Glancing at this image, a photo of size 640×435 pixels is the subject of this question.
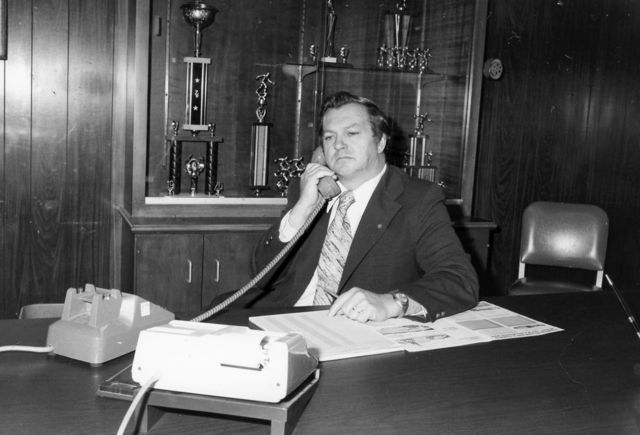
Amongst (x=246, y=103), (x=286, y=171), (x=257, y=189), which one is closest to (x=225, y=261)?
(x=257, y=189)

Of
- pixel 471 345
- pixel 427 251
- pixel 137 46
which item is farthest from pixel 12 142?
pixel 471 345

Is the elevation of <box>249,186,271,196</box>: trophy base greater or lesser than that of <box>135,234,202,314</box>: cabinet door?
greater

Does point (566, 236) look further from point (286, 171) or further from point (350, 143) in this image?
point (350, 143)

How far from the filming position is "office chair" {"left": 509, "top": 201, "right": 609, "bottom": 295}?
3.63 metres

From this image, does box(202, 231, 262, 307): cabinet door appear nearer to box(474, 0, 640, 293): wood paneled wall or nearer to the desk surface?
the desk surface

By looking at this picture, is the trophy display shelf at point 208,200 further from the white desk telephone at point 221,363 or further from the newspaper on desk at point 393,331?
the white desk telephone at point 221,363

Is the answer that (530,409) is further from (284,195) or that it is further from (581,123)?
(581,123)

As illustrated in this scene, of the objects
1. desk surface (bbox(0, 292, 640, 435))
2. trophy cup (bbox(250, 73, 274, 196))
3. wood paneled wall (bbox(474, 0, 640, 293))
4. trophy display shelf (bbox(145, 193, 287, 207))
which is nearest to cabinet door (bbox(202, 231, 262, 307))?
trophy display shelf (bbox(145, 193, 287, 207))

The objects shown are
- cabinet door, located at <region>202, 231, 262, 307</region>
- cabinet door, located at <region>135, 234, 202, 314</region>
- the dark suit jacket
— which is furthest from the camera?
cabinet door, located at <region>202, 231, 262, 307</region>

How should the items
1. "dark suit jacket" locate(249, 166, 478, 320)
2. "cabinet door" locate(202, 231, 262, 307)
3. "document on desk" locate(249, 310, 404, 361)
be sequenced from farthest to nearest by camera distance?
"cabinet door" locate(202, 231, 262, 307)
"dark suit jacket" locate(249, 166, 478, 320)
"document on desk" locate(249, 310, 404, 361)

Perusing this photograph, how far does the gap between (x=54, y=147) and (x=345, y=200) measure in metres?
1.80

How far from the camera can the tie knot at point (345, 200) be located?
8.16 feet

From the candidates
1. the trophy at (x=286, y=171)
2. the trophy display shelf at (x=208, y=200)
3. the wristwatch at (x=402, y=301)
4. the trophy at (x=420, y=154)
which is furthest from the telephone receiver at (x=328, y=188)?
the trophy at (x=420, y=154)

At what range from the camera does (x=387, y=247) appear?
236cm
